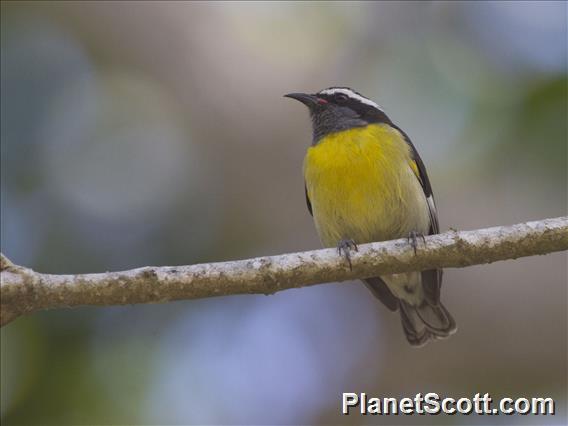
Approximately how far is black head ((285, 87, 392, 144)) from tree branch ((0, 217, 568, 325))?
69.4 inches

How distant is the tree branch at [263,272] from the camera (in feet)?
13.8

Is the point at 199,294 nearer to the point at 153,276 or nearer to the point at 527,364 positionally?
the point at 153,276

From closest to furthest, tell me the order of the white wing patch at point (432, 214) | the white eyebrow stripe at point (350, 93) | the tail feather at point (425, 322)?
the white wing patch at point (432, 214) < the tail feather at point (425, 322) < the white eyebrow stripe at point (350, 93)

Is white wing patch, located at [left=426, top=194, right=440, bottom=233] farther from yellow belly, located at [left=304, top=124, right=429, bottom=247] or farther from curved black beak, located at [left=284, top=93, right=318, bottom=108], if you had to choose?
curved black beak, located at [left=284, top=93, right=318, bottom=108]

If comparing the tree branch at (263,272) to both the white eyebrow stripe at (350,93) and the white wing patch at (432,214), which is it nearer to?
the white wing patch at (432,214)

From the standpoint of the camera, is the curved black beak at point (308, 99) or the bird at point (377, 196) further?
the curved black beak at point (308, 99)

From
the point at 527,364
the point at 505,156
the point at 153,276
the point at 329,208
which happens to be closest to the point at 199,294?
the point at 153,276

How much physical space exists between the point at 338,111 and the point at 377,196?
3.25ft

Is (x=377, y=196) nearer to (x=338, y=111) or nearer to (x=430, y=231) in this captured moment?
(x=430, y=231)

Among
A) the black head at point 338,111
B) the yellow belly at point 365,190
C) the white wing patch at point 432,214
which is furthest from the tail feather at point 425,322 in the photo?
the black head at point 338,111

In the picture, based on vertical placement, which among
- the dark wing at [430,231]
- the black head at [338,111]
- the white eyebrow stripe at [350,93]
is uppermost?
the white eyebrow stripe at [350,93]

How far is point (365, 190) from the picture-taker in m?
5.77

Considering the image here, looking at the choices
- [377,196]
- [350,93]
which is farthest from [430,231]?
[350,93]

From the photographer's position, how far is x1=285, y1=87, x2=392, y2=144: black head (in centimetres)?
633
